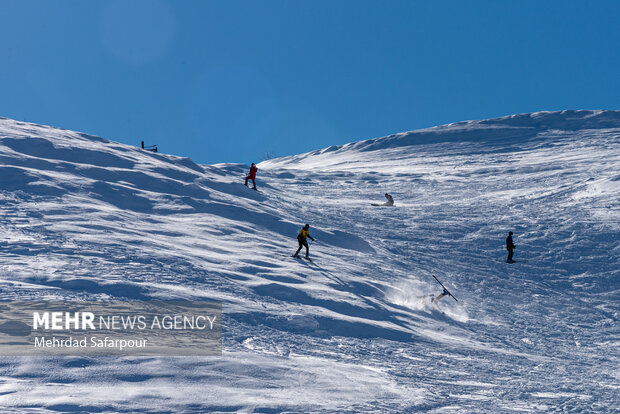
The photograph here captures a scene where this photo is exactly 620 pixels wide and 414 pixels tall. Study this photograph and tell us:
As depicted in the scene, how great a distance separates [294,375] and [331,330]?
3.09 meters

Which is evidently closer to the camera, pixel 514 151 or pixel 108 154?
pixel 108 154

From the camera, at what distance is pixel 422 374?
10641 mm

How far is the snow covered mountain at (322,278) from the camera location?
8922 millimetres

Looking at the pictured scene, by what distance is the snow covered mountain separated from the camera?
892 cm

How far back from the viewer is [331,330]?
1255cm

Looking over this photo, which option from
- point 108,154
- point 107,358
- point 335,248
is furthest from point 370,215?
point 107,358

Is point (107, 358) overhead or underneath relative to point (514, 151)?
underneath

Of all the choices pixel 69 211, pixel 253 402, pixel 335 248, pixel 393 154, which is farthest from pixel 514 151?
pixel 253 402

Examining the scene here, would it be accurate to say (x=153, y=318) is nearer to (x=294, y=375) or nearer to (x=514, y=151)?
(x=294, y=375)

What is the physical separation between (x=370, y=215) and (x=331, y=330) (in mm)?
16493

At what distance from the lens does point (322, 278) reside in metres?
16.7

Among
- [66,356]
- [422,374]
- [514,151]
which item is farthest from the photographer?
[514,151]

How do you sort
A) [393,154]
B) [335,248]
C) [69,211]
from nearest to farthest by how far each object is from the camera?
[69,211] → [335,248] → [393,154]

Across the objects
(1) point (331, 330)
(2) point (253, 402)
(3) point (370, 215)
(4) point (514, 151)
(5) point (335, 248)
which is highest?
(4) point (514, 151)
